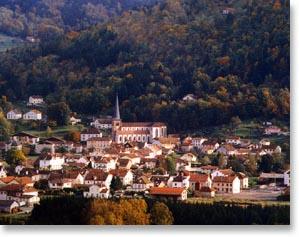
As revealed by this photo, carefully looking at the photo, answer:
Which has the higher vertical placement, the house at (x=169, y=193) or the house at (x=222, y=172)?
the house at (x=222, y=172)

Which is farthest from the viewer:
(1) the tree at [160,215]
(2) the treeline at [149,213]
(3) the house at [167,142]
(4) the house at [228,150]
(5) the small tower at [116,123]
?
(5) the small tower at [116,123]

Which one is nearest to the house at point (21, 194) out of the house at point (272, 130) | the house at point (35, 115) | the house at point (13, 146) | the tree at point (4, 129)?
the house at point (13, 146)

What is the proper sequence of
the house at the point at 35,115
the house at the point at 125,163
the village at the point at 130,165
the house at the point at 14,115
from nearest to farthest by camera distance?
1. the village at the point at 130,165
2. the house at the point at 125,163
3. the house at the point at 14,115
4. the house at the point at 35,115

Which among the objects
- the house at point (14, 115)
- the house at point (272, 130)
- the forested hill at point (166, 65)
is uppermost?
the forested hill at point (166, 65)

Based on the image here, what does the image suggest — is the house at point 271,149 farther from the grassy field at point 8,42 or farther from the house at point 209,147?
the grassy field at point 8,42

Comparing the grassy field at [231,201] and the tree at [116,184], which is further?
the tree at [116,184]

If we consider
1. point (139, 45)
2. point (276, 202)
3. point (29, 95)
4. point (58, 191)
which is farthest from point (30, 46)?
point (276, 202)

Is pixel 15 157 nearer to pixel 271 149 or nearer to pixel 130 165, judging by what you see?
pixel 130 165

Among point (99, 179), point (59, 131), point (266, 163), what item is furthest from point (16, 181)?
point (266, 163)
